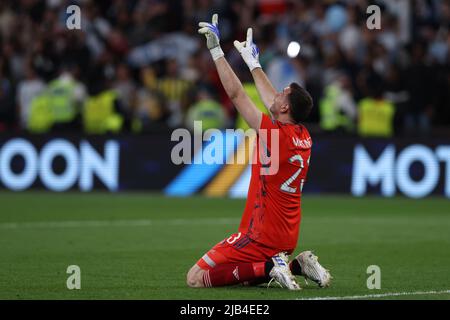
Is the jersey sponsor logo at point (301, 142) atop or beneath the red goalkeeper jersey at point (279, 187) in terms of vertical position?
atop

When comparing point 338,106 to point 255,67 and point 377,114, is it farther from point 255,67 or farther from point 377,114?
point 255,67

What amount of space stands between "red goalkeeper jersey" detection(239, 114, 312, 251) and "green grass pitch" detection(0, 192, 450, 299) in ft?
1.69

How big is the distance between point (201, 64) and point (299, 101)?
14.6m

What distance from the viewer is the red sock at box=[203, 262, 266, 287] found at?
999cm

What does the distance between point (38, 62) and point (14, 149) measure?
432 centimetres

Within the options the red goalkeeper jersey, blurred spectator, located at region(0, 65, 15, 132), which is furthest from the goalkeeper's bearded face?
blurred spectator, located at region(0, 65, 15, 132)

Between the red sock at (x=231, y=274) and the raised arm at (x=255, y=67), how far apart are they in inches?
60.9

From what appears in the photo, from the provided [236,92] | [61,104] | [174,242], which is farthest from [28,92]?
[236,92]

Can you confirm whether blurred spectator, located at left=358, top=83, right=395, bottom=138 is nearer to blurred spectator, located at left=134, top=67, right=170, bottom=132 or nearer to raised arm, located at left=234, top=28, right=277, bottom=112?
blurred spectator, located at left=134, top=67, right=170, bottom=132

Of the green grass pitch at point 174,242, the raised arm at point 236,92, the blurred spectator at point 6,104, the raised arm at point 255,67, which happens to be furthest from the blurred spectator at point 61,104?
the raised arm at point 236,92

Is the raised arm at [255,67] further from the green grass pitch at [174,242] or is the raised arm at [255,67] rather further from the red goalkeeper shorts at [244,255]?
the green grass pitch at [174,242]

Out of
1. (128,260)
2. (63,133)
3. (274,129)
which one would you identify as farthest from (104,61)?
(274,129)

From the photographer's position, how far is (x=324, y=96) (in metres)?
23.0

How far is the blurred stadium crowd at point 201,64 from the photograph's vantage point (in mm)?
22438
